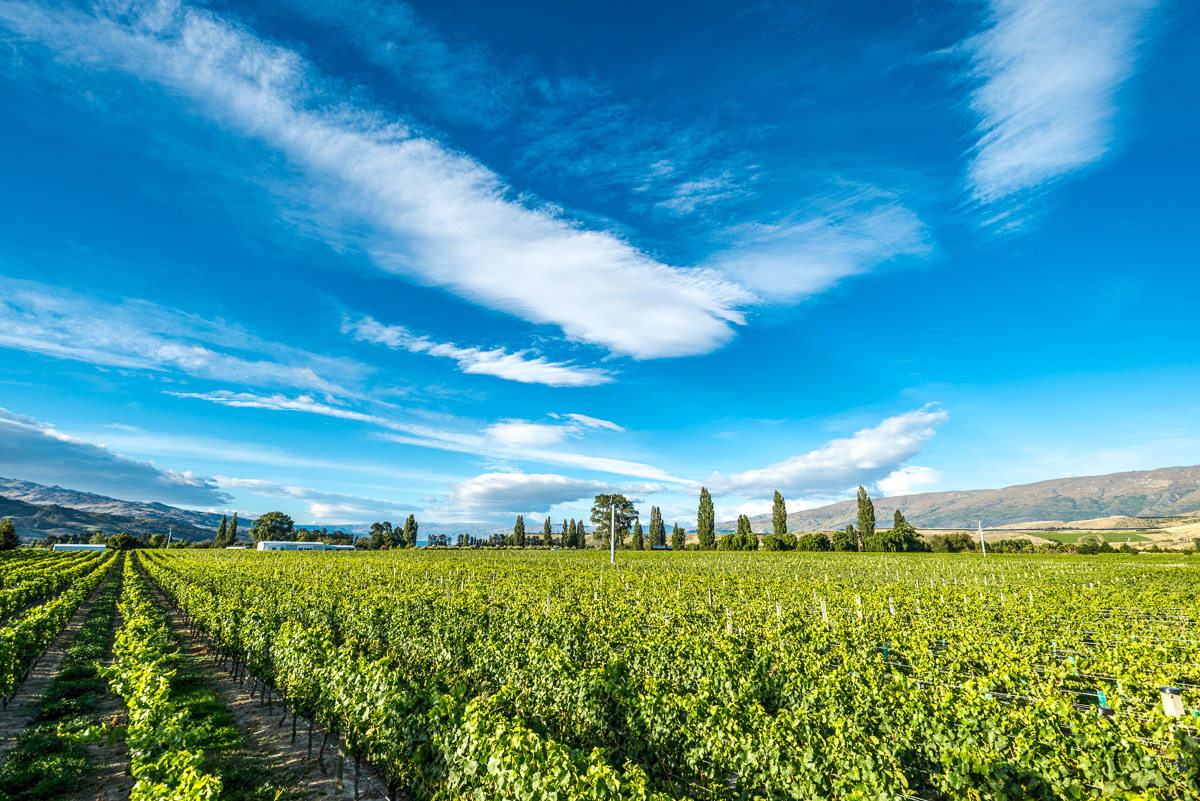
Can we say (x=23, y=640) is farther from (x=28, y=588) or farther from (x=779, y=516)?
(x=779, y=516)

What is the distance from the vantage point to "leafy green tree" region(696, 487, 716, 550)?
111 metres

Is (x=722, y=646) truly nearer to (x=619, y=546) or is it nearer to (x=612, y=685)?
(x=612, y=685)

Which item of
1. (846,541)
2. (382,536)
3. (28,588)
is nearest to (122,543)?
(382,536)

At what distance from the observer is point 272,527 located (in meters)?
148

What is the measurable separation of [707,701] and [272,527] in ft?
567

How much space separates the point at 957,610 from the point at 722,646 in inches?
644

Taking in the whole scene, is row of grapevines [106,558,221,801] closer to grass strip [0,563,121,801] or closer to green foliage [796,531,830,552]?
grass strip [0,563,121,801]

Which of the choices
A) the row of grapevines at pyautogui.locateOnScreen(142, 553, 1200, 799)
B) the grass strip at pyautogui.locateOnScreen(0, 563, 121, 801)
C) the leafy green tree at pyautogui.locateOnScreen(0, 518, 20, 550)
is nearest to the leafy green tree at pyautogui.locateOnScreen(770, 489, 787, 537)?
the row of grapevines at pyautogui.locateOnScreen(142, 553, 1200, 799)

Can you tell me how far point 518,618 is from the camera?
1856 cm

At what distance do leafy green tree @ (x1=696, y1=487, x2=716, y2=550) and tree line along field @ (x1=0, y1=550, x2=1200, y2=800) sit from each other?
9019cm

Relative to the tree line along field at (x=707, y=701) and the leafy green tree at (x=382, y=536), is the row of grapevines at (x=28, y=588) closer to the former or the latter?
the tree line along field at (x=707, y=701)

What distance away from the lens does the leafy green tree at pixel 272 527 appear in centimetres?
14776

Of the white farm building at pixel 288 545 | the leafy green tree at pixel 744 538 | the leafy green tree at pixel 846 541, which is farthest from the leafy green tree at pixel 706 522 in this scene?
the white farm building at pixel 288 545

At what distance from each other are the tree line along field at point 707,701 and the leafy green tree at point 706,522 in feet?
296
